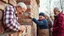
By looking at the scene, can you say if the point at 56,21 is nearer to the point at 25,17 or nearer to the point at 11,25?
the point at 25,17

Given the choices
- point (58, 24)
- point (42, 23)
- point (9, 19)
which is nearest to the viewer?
point (9, 19)

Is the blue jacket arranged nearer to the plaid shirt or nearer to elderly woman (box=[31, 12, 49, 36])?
elderly woman (box=[31, 12, 49, 36])

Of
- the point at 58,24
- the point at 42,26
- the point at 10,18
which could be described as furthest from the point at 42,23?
the point at 10,18

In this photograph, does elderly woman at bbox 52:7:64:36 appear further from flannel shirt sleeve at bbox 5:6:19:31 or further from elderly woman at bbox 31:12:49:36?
flannel shirt sleeve at bbox 5:6:19:31

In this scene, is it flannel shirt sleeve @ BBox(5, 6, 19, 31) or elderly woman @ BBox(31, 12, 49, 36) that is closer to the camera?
flannel shirt sleeve @ BBox(5, 6, 19, 31)

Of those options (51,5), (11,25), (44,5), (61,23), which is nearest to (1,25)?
(11,25)

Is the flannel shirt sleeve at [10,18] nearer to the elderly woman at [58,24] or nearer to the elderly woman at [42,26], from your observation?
the elderly woman at [42,26]

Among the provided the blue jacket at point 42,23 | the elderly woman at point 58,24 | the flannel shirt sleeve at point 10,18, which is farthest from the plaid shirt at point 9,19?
the elderly woman at point 58,24

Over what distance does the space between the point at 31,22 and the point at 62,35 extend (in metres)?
0.90

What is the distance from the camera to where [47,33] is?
143 inches

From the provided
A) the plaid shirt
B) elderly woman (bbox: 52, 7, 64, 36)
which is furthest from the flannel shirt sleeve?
elderly woman (bbox: 52, 7, 64, 36)

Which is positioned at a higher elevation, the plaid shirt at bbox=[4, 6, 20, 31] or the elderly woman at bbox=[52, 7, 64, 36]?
the plaid shirt at bbox=[4, 6, 20, 31]

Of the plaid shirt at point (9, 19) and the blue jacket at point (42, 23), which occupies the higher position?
the plaid shirt at point (9, 19)

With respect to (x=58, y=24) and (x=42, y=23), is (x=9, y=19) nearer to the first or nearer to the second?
(x=42, y=23)
